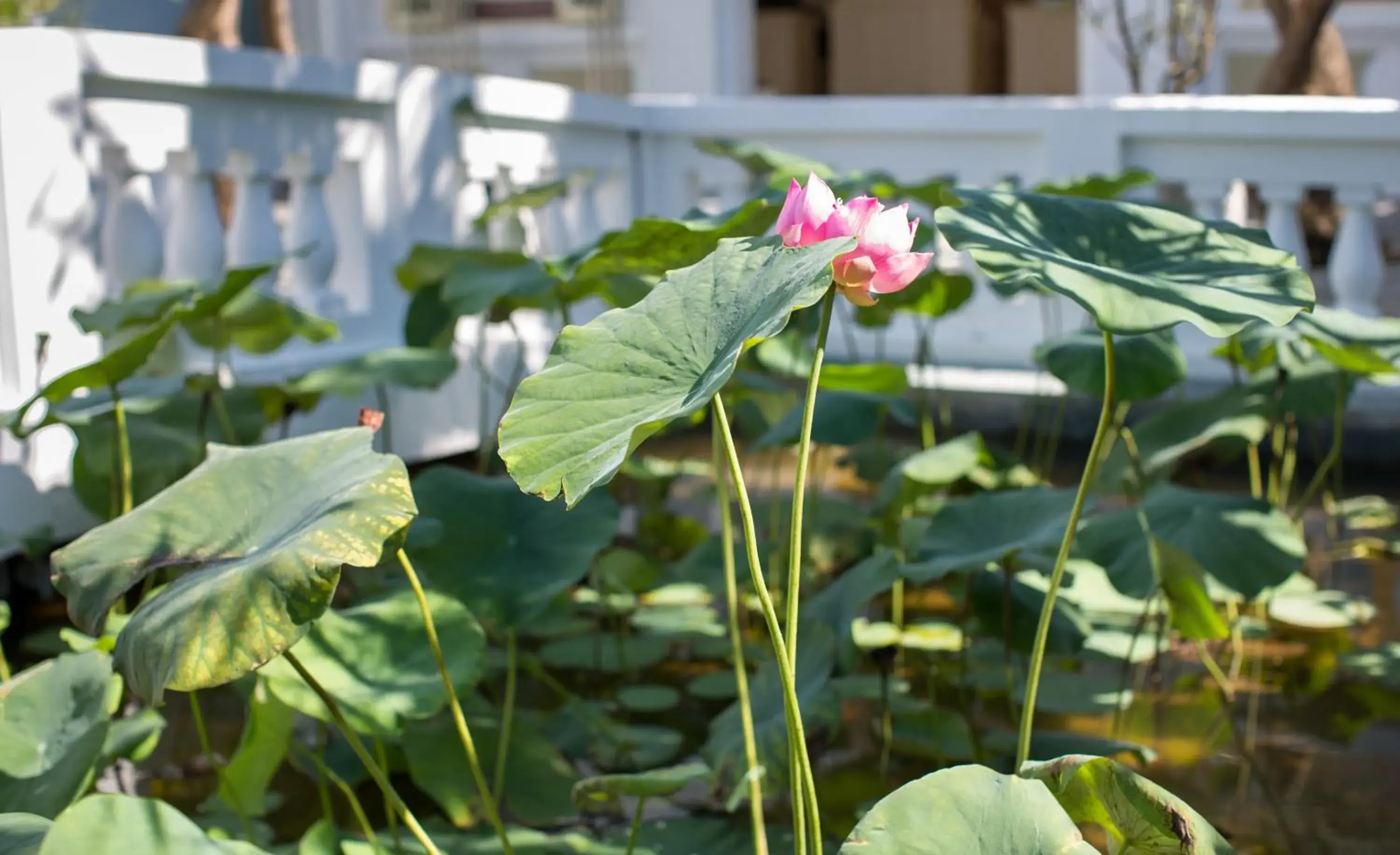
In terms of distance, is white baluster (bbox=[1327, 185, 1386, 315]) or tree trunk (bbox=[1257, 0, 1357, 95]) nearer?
white baluster (bbox=[1327, 185, 1386, 315])

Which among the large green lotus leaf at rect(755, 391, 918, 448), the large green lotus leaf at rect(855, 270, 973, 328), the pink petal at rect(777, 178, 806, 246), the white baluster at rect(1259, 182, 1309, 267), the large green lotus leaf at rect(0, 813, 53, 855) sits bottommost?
the large green lotus leaf at rect(0, 813, 53, 855)

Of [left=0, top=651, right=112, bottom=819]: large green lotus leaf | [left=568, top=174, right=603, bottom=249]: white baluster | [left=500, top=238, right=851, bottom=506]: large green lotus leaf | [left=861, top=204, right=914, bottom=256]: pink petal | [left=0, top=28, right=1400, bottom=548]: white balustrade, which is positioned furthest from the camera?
[left=568, top=174, right=603, bottom=249]: white baluster

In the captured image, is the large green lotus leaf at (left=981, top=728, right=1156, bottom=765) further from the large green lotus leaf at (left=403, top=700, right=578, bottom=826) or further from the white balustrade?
the white balustrade

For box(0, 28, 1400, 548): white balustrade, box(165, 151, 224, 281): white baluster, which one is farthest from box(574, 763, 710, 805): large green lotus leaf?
box(165, 151, 224, 281): white baluster

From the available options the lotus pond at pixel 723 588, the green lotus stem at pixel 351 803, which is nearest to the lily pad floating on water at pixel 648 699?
the lotus pond at pixel 723 588

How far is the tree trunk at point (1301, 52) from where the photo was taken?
16.0 feet

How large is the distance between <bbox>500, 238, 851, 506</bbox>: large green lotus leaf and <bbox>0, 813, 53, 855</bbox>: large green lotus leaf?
37 cm

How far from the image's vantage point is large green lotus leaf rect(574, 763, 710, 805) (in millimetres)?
1141

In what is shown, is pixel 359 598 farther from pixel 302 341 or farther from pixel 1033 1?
pixel 1033 1

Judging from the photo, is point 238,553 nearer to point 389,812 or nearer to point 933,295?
point 389,812

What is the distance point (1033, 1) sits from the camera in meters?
9.82

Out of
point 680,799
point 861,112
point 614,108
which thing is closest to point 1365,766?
point 680,799

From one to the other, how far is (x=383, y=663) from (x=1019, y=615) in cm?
77

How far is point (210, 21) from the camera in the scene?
16.7 ft
